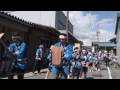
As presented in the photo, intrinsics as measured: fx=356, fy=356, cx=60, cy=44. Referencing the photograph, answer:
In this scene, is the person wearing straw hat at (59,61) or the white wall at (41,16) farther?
the white wall at (41,16)

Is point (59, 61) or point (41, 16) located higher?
point (41, 16)

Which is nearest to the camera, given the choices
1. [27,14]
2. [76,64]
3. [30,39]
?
[76,64]

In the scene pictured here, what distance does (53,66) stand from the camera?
864 cm

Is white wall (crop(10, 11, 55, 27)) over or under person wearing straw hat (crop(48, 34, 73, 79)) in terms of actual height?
over

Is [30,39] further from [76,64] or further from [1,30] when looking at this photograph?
[76,64]

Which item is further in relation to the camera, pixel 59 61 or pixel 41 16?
pixel 41 16

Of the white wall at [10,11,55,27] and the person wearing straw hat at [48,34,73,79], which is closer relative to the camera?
the person wearing straw hat at [48,34,73,79]

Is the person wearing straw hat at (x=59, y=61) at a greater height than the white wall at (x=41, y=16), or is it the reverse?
the white wall at (x=41, y=16)
